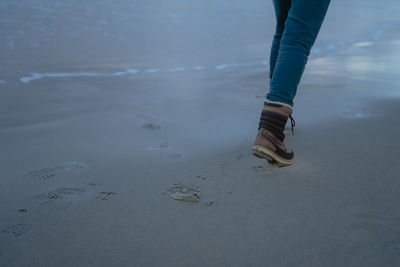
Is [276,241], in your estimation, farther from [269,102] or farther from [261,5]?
[261,5]

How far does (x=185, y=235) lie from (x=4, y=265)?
1.56 feet

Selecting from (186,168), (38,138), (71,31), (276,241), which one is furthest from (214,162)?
(71,31)

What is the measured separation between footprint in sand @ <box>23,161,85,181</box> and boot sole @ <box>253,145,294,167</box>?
2.49 feet

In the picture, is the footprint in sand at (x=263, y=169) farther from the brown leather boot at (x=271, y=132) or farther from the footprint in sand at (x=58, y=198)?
the footprint in sand at (x=58, y=198)

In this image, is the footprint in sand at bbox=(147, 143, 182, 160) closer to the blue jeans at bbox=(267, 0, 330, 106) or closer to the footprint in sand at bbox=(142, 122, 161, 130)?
the footprint in sand at bbox=(142, 122, 161, 130)

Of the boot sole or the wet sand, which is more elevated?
the boot sole

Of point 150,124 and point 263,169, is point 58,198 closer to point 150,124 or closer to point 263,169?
point 263,169

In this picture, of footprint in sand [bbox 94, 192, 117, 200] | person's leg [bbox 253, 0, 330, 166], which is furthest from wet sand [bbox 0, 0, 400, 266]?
person's leg [bbox 253, 0, 330, 166]

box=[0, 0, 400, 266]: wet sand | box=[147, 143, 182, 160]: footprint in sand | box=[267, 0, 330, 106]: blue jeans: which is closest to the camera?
box=[0, 0, 400, 266]: wet sand

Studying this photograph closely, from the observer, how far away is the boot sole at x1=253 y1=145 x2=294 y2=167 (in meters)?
1.30

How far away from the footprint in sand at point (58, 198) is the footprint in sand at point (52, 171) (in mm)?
157

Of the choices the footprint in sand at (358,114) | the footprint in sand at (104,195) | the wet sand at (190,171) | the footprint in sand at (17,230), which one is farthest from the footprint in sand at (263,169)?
the footprint in sand at (358,114)

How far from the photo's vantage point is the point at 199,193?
1.21m

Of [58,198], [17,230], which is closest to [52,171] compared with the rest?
[58,198]
